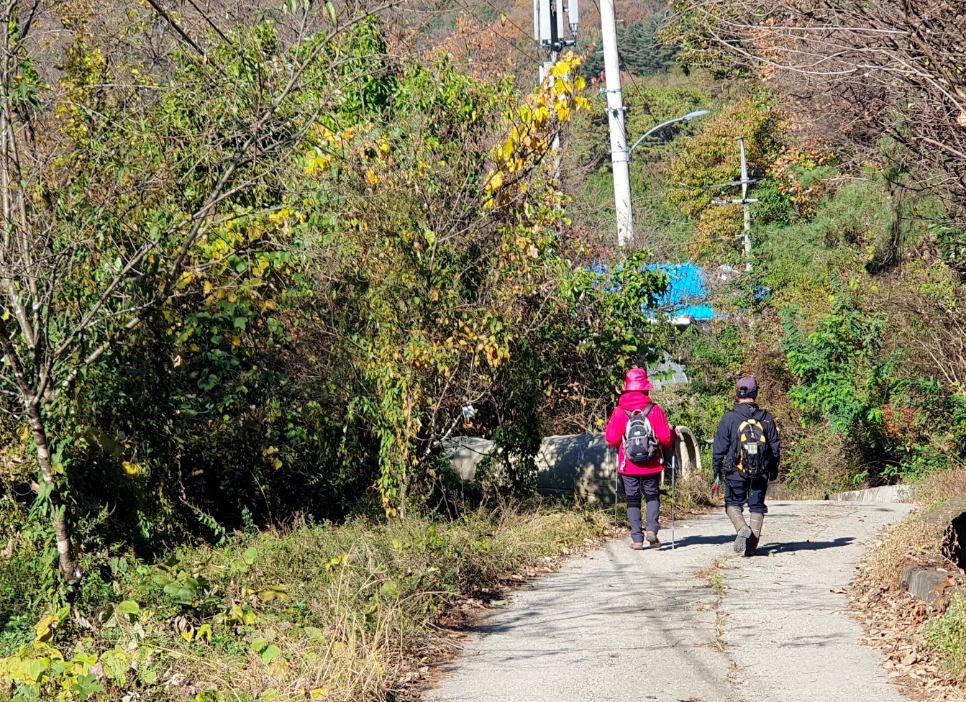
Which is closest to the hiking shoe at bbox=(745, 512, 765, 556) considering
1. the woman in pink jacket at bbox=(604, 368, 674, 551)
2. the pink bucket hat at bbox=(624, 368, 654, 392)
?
the woman in pink jacket at bbox=(604, 368, 674, 551)

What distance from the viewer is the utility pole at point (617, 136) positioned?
57.2ft

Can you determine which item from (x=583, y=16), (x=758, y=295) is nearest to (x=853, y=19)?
(x=758, y=295)

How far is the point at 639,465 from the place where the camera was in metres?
10.5

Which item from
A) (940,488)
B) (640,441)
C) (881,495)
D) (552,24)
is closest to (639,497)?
(640,441)

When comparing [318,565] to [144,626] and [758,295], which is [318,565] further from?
[758,295]

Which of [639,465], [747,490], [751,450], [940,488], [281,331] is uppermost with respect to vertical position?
[281,331]

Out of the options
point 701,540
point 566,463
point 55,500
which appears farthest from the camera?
point 566,463

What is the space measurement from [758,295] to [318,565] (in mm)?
23652

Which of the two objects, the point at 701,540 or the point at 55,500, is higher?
the point at 55,500

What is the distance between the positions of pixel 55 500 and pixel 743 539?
18.9 feet

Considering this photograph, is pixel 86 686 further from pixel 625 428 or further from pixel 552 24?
pixel 552 24

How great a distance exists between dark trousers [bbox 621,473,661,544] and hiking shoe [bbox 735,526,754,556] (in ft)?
2.54

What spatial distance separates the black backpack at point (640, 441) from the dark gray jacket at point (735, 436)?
562mm

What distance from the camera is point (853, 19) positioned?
980 cm
